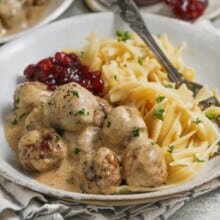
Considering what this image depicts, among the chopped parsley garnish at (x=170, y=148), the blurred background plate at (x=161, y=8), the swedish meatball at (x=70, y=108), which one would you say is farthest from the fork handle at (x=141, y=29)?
the swedish meatball at (x=70, y=108)

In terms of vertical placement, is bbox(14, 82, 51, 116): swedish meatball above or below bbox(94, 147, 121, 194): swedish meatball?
above

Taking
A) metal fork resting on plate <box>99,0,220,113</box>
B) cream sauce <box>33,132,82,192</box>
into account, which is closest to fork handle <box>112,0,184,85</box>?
metal fork resting on plate <box>99,0,220,113</box>

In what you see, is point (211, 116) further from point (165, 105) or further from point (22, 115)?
point (22, 115)

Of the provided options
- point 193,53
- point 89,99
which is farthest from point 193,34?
point 89,99

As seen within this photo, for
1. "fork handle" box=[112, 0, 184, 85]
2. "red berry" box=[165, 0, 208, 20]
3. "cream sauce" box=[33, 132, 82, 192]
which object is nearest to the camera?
"cream sauce" box=[33, 132, 82, 192]

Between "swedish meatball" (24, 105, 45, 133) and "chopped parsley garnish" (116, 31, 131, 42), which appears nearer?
"swedish meatball" (24, 105, 45, 133)

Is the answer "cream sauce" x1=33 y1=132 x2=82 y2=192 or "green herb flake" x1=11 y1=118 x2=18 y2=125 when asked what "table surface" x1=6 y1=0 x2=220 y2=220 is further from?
"green herb flake" x1=11 y1=118 x2=18 y2=125

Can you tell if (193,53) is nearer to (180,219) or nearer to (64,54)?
(64,54)

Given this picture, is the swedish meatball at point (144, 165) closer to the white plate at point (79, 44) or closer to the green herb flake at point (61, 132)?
the green herb flake at point (61, 132)
